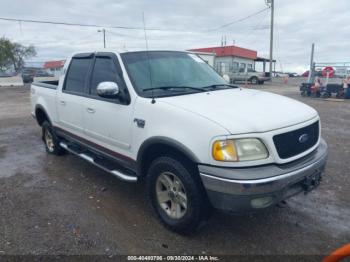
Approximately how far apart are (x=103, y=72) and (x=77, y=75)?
0.85 meters

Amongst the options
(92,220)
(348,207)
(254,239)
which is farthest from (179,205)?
(348,207)

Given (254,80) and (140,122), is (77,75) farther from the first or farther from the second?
(254,80)

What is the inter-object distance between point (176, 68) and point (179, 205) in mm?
1817

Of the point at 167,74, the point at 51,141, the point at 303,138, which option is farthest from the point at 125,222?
the point at 51,141

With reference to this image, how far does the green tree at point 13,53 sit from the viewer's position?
53062mm

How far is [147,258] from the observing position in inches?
123

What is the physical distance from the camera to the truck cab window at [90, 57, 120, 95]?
4172mm

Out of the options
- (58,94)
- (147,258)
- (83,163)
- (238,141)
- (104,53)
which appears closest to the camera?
(238,141)

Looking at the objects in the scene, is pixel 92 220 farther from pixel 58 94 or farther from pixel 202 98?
pixel 58 94

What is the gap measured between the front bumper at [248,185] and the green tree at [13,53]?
58353 mm

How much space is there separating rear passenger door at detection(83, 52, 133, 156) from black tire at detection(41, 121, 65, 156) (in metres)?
1.65

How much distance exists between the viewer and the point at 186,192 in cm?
316

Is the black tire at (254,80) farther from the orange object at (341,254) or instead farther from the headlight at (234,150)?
the orange object at (341,254)

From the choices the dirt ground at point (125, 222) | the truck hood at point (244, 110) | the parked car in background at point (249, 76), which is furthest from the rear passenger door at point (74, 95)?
the parked car in background at point (249, 76)
